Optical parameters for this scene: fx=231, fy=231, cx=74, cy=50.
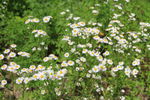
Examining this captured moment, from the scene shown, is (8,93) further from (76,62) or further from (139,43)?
(139,43)

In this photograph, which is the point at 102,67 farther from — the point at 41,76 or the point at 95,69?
the point at 41,76

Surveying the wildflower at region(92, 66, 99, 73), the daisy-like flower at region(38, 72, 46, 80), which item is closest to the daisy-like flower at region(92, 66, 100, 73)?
the wildflower at region(92, 66, 99, 73)

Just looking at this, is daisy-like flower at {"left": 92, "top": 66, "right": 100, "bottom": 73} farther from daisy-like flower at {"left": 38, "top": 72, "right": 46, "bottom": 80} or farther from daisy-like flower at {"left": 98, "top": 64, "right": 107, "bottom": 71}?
daisy-like flower at {"left": 38, "top": 72, "right": 46, "bottom": 80}

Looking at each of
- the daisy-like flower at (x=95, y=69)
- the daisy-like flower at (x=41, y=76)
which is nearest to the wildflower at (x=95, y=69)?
the daisy-like flower at (x=95, y=69)

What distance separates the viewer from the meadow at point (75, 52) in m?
3.04

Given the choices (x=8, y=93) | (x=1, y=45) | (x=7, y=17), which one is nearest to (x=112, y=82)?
(x=8, y=93)

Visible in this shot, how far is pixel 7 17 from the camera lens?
4660mm

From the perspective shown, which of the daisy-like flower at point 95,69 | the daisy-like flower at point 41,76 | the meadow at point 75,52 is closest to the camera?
the daisy-like flower at point 41,76

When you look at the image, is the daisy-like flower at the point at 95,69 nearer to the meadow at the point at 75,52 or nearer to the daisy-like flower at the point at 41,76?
the meadow at the point at 75,52

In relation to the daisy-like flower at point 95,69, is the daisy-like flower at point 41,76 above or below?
above

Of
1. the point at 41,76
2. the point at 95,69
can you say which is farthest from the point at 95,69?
the point at 41,76

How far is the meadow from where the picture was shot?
120 inches

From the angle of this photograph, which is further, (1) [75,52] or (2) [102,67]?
(1) [75,52]

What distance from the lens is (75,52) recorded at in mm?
3248
